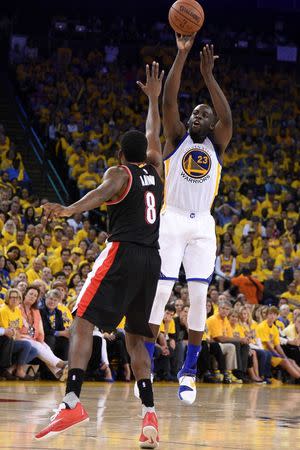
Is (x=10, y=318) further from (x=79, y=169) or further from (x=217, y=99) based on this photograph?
(x=79, y=169)

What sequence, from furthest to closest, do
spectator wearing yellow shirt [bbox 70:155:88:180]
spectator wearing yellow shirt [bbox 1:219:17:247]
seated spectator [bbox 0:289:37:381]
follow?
spectator wearing yellow shirt [bbox 70:155:88:180]
spectator wearing yellow shirt [bbox 1:219:17:247]
seated spectator [bbox 0:289:37:381]

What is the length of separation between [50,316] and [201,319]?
211 inches

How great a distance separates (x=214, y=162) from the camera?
9094 millimetres

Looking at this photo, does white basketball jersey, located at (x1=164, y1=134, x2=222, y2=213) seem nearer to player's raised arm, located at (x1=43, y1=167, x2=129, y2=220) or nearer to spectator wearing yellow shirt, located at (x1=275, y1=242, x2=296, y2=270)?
player's raised arm, located at (x1=43, y1=167, x2=129, y2=220)

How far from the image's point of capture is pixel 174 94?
892 cm

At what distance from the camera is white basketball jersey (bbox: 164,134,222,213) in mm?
9000

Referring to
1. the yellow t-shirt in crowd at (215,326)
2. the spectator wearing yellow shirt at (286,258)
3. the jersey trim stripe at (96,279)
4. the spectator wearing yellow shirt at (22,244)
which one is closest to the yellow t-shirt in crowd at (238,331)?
the yellow t-shirt in crowd at (215,326)

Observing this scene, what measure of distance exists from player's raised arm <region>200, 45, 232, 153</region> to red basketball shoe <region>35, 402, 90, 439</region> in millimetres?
3401

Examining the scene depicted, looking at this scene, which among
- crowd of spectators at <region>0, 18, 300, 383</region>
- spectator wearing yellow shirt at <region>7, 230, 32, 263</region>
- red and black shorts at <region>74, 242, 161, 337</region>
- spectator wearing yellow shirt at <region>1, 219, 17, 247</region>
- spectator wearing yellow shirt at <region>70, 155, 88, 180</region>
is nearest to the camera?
red and black shorts at <region>74, 242, 161, 337</region>

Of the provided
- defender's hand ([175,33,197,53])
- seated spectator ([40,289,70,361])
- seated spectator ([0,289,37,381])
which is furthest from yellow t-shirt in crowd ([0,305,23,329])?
defender's hand ([175,33,197,53])

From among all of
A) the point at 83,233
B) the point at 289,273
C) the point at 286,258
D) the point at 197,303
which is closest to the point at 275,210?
the point at 286,258

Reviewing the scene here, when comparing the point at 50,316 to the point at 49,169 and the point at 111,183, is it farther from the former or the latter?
the point at 49,169

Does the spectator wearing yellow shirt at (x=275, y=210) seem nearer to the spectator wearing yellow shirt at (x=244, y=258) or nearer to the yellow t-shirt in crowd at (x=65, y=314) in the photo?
the spectator wearing yellow shirt at (x=244, y=258)

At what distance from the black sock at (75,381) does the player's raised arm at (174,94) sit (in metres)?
2.97
